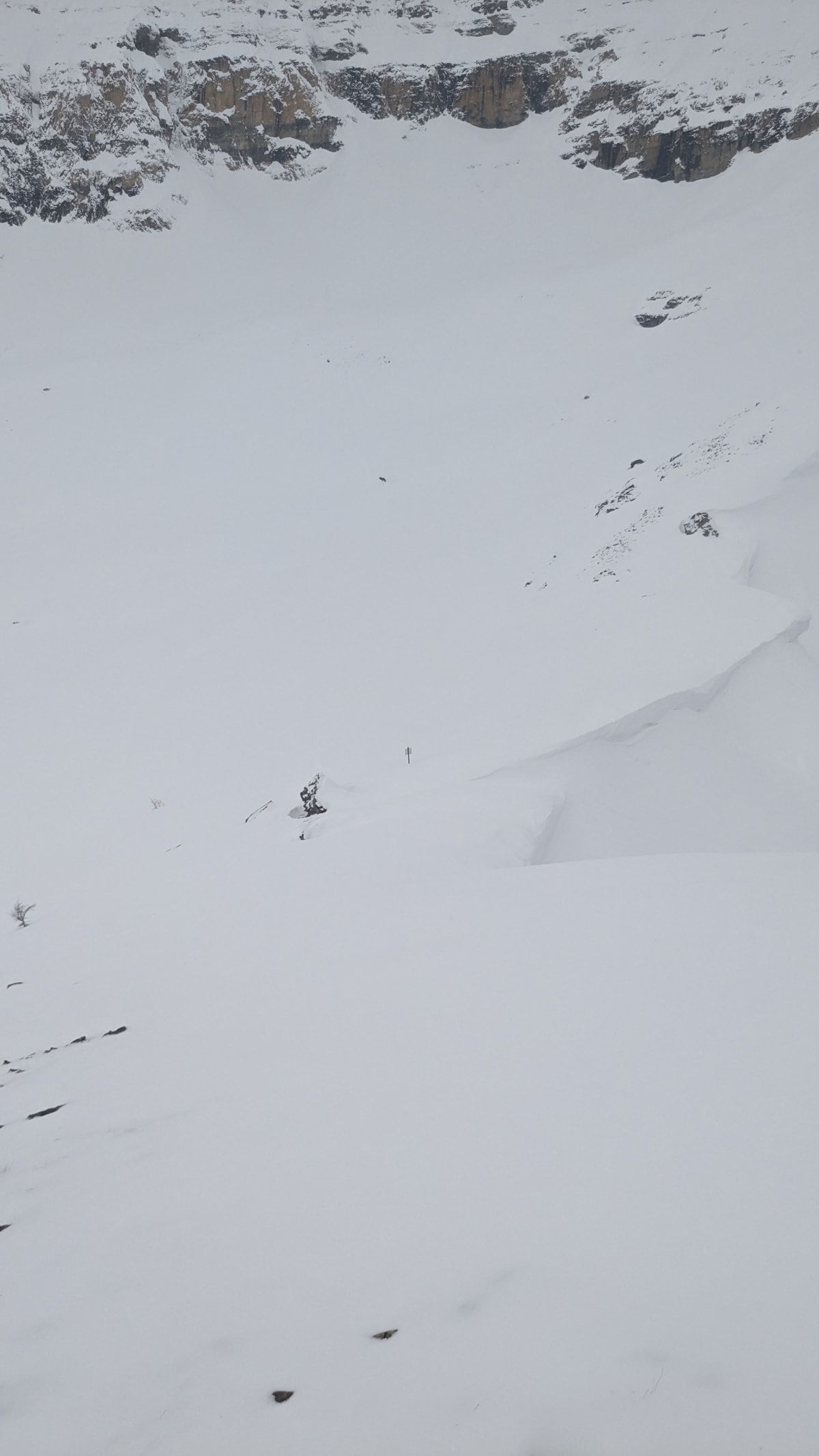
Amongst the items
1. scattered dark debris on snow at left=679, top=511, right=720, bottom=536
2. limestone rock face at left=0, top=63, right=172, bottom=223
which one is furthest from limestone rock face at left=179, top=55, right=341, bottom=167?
scattered dark debris on snow at left=679, top=511, right=720, bottom=536

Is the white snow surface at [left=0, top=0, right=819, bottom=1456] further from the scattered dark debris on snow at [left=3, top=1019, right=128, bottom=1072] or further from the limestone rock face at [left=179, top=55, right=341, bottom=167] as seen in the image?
the limestone rock face at [left=179, top=55, right=341, bottom=167]

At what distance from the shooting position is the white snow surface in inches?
60.7

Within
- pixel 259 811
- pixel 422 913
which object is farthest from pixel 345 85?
pixel 422 913

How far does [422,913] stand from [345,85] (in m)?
55.7

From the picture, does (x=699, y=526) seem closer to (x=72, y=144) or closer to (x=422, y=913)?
(x=422, y=913)

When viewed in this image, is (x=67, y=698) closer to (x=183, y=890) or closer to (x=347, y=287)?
(x=183, y=890)

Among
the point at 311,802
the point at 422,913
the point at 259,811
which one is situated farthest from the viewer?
the point at 259,811

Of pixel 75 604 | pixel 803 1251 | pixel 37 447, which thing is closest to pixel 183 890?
pixel 803 1251

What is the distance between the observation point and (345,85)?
43.5 meters

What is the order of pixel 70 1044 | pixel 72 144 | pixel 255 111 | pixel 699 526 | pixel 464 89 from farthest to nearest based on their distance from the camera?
pixel 464 89 → pixel 255 111 → pixel 72 144 → pixel 699 526 → pixel 70 1044

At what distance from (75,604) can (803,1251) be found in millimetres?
17636

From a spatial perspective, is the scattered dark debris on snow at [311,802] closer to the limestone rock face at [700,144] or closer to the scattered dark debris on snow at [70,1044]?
the scattered dark debris on snow at [70,1044]

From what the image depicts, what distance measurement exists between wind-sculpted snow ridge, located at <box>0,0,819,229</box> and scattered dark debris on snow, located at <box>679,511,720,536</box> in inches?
1365

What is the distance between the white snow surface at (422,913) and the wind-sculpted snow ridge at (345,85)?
17.9 meters
